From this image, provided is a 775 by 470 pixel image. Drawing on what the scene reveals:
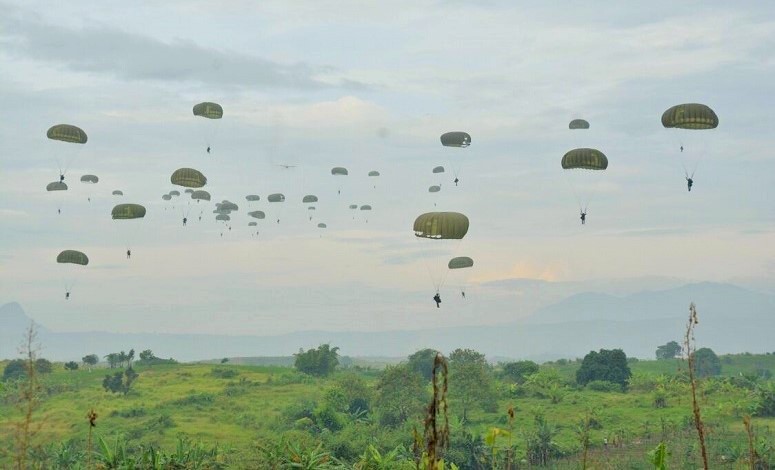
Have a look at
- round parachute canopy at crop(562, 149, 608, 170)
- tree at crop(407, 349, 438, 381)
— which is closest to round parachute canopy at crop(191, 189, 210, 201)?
tree at crop(407, 349, 438, 381)

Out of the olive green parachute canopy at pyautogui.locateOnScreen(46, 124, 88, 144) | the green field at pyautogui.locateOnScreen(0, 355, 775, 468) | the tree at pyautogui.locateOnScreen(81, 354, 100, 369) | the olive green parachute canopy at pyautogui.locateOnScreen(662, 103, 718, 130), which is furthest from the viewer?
the tree at pyautogui.locateOnScreen(81, 354, 100, 369)

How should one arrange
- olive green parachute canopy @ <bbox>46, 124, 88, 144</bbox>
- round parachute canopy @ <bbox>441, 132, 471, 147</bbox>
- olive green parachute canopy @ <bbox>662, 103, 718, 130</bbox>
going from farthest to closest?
round parachute canopy @ <bbox>441, 132, 471, 147</bbox> → olive green parachute canopy @ <bbox>46, 124, 88, 144</bbox> → olive green parachute canopy @ <bbox>662, 103, 718, 130</bbox>

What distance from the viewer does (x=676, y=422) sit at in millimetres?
51125

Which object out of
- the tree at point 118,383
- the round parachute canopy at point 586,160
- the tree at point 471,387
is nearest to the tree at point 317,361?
the tree at point 118,383

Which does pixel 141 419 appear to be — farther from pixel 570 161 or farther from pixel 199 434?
pixel 570 161

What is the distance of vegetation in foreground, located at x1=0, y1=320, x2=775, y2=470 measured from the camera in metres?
37.2

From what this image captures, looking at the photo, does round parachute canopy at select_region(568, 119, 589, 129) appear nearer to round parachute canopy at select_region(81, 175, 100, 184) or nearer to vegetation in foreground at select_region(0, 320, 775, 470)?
vegetation in foreground at select_region(0, 320, 775, 470)

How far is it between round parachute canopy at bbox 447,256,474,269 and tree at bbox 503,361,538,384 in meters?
18.4

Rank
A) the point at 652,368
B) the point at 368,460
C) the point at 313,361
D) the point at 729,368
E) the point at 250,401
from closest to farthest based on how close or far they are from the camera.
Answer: the point at 368,460, the point at 250,401, the point at 313,361, the point at 652,368, the point at 729,368

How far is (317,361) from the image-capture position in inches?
3349

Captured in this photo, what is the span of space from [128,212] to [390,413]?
23.4 meters

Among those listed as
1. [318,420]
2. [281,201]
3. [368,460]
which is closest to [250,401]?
[318,420]

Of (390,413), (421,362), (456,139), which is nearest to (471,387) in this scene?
(390,413)

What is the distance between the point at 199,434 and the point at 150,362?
44187 mm
